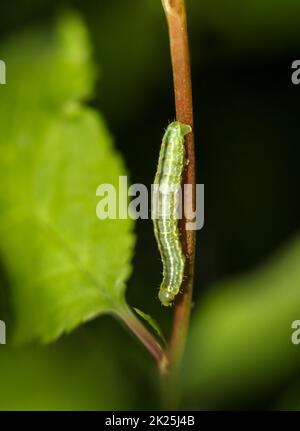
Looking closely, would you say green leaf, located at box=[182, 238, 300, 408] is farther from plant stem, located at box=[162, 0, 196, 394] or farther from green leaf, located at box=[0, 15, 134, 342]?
plant stem, located at box=[162, 0, 196, 394]

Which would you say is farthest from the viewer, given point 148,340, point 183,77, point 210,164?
A: point 210,164

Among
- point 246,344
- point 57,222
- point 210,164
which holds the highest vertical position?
point 210,164

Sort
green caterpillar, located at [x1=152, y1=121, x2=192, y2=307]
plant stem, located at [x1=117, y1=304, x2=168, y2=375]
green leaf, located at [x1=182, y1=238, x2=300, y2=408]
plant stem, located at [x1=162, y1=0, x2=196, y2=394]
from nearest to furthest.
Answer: plant stem, located at [x1=162, y1=0, x2=196, y2=394], plant stem, located at [x1=117, y1=304, x2=168, y2=375], green caterpillar, located at [x1=152, y1=121, x2=192, y2=307], green leaf, located at [x1=182, y1=238, x2=300, y2=408]

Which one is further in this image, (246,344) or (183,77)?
(246,344)

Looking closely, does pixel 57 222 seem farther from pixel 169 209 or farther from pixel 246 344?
pixel 246 344

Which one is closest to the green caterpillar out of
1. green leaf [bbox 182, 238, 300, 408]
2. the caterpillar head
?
the caterpillar head

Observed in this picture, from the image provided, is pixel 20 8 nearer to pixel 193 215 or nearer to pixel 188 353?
pixel 188 353

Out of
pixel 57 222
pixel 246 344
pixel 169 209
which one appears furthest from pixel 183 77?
pixel 246 344
